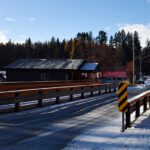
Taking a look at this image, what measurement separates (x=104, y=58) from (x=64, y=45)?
290 feet

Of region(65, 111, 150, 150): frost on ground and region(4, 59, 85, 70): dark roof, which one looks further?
region(4, 59, 85, 70): dark roof

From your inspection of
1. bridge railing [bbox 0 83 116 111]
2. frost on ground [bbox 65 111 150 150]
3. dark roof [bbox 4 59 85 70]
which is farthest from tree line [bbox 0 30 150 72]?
frost on ground [bbox 65 111 150 150]

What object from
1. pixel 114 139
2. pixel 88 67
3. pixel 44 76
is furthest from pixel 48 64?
pixel 114 139

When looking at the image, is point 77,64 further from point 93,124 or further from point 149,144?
point 149,144

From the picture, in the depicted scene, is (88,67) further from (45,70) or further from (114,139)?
(114,139)

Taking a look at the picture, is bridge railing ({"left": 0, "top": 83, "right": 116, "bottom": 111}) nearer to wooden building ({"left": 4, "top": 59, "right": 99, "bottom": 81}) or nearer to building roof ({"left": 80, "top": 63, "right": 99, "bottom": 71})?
building roof ({"left": 80, "top": 63, "right": 99, "bottom": 71})

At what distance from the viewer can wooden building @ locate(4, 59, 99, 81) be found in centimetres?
5275

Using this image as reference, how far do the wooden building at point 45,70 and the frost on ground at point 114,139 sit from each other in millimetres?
39972

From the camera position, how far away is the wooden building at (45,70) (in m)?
52.8

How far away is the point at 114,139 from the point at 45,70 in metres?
43.4

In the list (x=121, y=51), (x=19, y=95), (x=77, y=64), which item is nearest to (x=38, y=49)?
(x=121, y=51)

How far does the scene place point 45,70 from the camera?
53.2m

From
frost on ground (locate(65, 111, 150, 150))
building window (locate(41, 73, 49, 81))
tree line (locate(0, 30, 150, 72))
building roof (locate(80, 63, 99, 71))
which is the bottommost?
frost on ground (locate(65, 111, 150, 150))

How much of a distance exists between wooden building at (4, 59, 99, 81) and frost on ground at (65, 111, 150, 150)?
40.0 m
